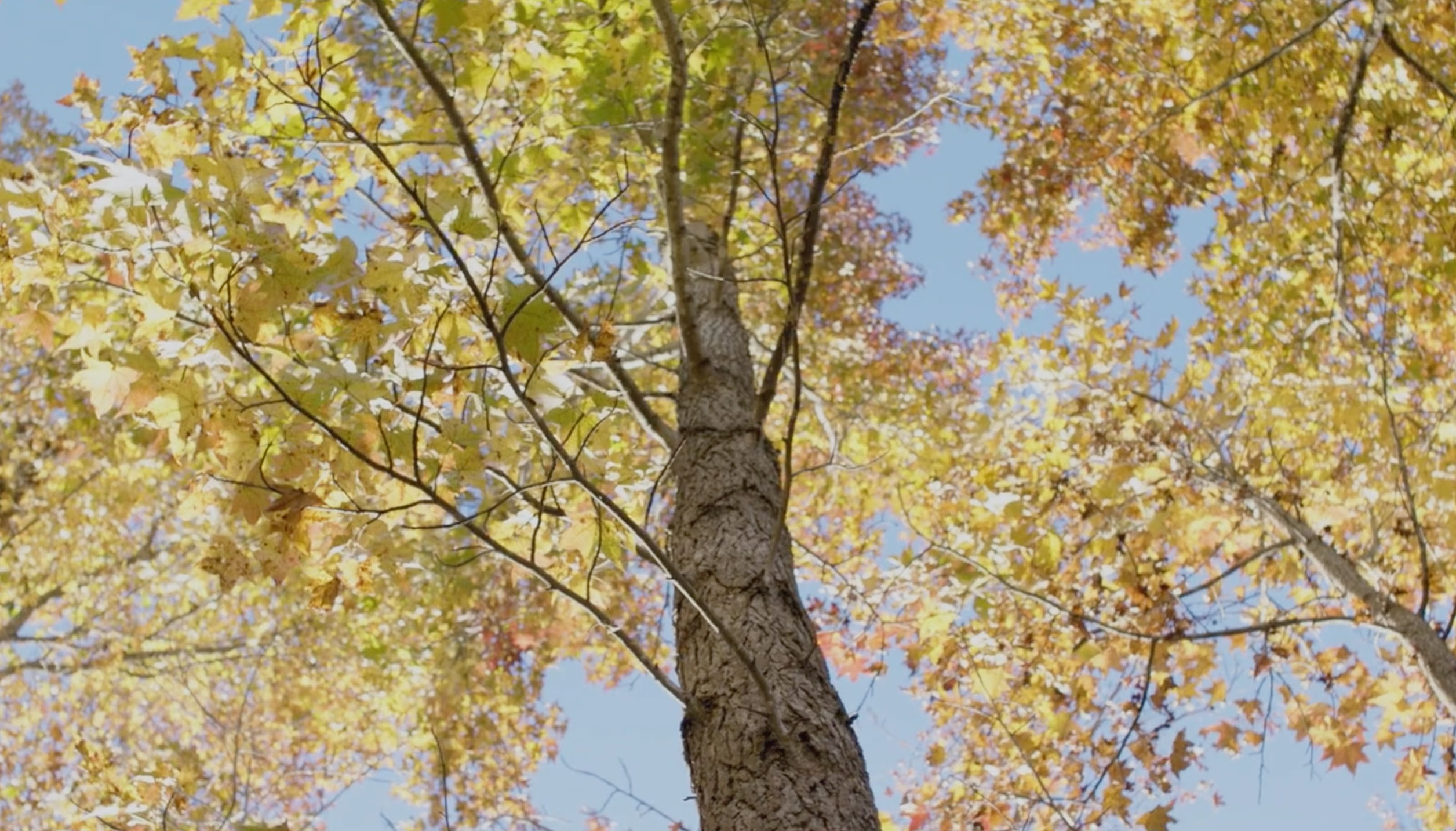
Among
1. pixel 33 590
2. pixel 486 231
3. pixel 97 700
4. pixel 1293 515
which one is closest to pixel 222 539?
pixel 486 231

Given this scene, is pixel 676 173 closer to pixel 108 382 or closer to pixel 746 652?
pixel 746 652

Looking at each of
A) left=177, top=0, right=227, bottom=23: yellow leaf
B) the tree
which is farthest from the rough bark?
left=177, top=0, right=227, bottom=23: yellow leaf

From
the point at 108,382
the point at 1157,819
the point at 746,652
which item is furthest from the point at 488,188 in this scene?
the point at 1157,819

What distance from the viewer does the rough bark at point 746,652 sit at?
6.43 feet

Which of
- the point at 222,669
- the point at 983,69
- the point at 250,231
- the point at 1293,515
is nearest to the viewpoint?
the point at 250,231

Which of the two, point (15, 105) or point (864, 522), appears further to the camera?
point (15, 105)

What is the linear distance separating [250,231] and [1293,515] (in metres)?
4.93

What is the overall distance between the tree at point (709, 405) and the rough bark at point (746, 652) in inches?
0.5

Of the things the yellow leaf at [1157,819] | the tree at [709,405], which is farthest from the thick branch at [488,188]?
the yellow leaf at [1157,819]

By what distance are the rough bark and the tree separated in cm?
1

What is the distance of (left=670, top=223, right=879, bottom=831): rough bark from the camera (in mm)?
1960

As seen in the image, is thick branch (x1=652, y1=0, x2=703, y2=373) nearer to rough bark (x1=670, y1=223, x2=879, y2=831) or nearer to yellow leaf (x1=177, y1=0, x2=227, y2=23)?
rough bark (x1=670, y1=223, x2=879, y2=831)

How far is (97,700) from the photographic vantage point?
31.8 ft

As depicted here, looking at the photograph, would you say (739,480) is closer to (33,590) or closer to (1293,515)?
(1293,515)
